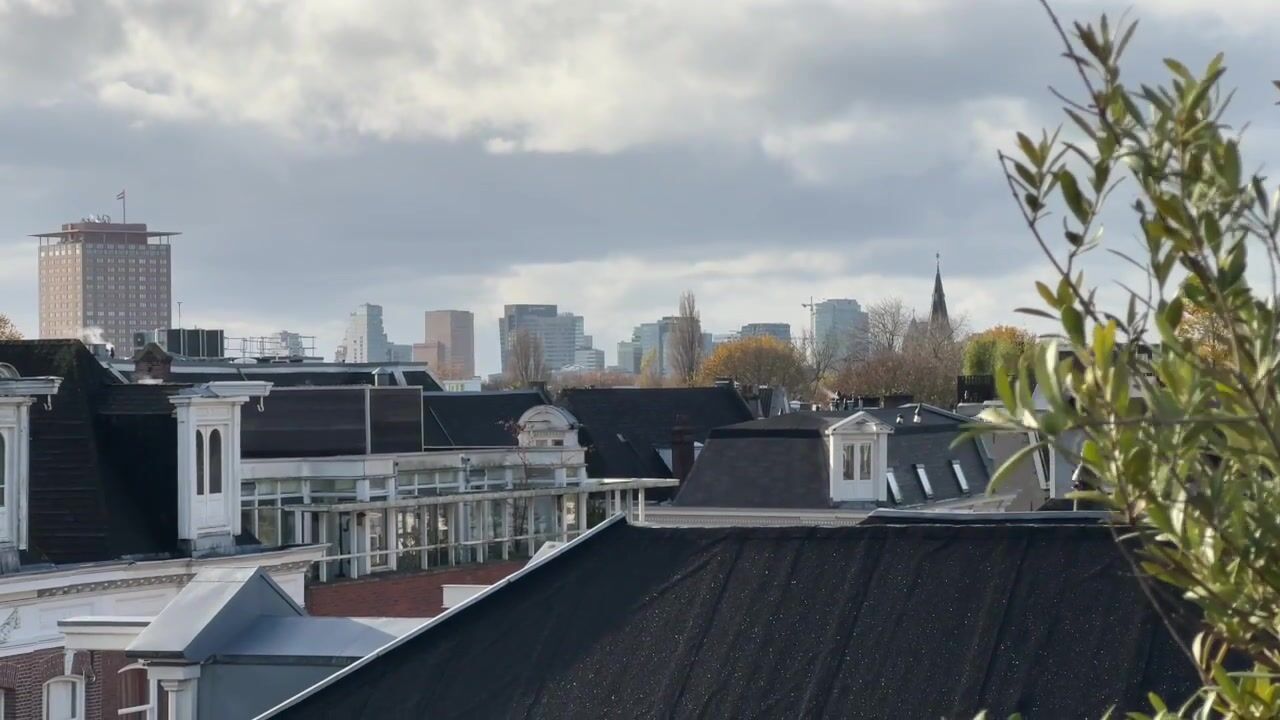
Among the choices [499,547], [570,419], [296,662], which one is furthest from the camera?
[570,419]

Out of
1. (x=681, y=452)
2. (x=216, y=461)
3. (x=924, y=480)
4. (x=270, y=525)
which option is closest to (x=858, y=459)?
(x=924, y=480)

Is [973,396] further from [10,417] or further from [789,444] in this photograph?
[10,417]

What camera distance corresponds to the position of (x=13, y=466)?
75.6 feet

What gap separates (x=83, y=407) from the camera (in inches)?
1019

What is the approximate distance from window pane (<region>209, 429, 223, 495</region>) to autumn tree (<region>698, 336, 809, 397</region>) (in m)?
106

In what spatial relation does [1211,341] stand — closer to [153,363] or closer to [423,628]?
[423,628]

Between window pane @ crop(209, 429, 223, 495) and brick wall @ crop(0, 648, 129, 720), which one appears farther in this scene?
window pane @ crop(209, 429, 223, 495)

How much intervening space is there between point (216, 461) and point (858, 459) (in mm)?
21974

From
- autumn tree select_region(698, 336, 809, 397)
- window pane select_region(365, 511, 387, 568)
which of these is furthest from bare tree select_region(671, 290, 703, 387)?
window pane select_region(365, 511, 387, 568)

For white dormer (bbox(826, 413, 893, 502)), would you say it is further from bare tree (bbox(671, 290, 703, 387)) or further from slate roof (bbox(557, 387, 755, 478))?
bare tree (bbox(671, 290, 703, 387))

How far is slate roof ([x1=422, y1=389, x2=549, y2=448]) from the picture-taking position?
180 ft

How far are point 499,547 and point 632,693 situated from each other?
2671 centimetres

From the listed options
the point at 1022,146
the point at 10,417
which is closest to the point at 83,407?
the point at 10,417

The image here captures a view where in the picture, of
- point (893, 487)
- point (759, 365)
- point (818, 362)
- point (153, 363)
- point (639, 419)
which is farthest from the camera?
point (818, 362)
